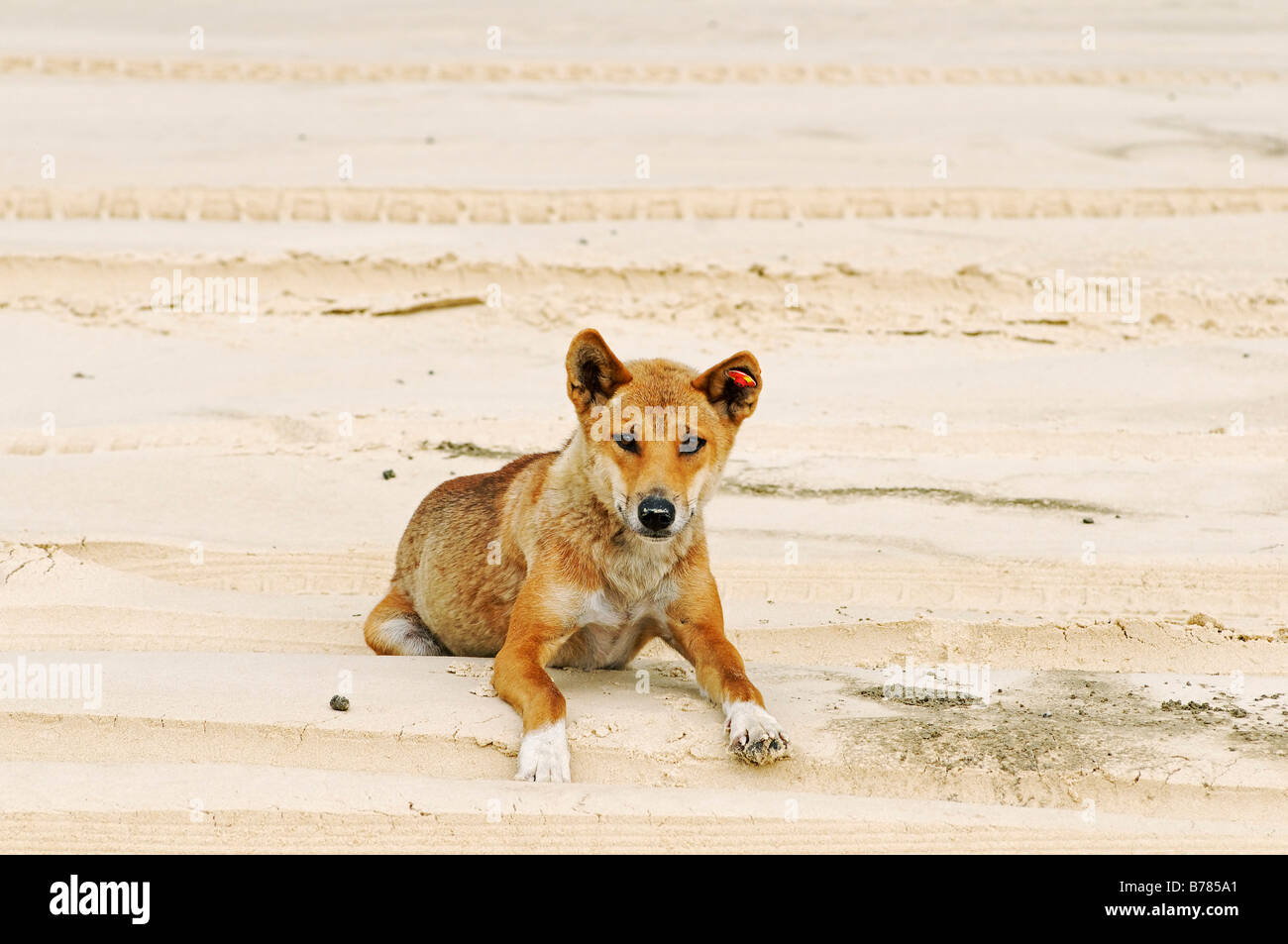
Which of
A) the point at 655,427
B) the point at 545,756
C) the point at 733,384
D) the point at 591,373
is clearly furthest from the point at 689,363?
the point at 545,756

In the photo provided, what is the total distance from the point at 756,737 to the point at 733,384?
4.96ft

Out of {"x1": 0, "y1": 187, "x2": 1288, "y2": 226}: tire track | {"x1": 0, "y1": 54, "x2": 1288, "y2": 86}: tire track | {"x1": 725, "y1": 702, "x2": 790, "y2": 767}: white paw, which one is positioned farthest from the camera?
{"x1": 0, "y1": 54, "x2": 1288, "y2": 86}: tire track

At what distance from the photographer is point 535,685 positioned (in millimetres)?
5203

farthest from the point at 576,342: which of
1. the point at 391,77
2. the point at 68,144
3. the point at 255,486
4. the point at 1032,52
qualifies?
the point at 1032,52

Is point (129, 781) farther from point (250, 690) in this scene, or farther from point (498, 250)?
point (498, 250)

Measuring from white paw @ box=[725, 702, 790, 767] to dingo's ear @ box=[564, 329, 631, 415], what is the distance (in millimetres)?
1382

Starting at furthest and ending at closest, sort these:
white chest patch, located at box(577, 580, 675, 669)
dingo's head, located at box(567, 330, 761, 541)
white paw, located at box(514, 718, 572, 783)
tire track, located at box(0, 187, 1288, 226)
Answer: tire track, located at box(0, 187, 1288, 226) → white chest patch, located at box(577, 580, 675, 669) → dingo's head, located at box(567, 330, 761, 541) → white paw, located at box(514, 718, 572, 783)

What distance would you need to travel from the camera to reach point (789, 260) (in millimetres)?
12680

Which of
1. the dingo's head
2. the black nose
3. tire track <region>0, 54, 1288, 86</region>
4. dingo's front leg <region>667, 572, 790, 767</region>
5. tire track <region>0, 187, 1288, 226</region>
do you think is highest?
tire track <region>0, 54, 1288, 86</region>

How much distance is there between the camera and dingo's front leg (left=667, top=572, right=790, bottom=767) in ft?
16.1

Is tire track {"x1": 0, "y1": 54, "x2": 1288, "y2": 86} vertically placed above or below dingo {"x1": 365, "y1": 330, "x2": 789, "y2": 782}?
above

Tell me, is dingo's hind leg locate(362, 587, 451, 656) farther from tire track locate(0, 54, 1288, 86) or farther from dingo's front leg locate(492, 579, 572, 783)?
tire track locate(0, 54, 1288, 86)

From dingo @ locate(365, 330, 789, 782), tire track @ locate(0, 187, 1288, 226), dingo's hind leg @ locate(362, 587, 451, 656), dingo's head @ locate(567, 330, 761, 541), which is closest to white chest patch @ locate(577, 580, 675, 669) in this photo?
dingo @ locate(365, 330, 789, 782)

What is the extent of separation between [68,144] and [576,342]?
37.2ft
